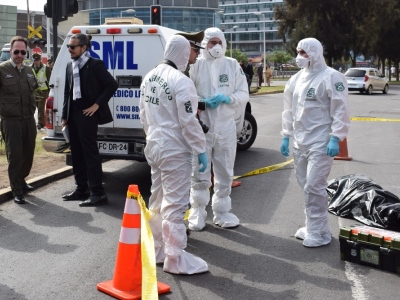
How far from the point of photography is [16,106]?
8188 mm

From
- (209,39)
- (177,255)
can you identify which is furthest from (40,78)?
(177,255)

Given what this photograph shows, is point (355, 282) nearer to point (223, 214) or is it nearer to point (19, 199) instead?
point (223, 214)

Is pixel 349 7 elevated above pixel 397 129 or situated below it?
above

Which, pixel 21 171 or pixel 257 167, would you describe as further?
pixel 257 167

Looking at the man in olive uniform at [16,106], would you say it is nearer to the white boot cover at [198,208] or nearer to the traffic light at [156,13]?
the white boot cover at [198,208]

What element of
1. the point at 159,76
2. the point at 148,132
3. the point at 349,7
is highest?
the point at 349,7

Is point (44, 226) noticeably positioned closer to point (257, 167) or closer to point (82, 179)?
point (82, 179)

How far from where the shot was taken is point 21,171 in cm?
870

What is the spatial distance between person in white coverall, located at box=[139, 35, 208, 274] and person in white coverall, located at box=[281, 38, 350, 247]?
129cm

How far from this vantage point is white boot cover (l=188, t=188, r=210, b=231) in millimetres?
6895

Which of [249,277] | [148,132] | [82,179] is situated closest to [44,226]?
[82,179]

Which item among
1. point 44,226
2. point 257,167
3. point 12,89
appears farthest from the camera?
point 257,167

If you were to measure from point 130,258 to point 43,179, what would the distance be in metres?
4.86

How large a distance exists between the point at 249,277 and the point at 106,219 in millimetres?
2536
